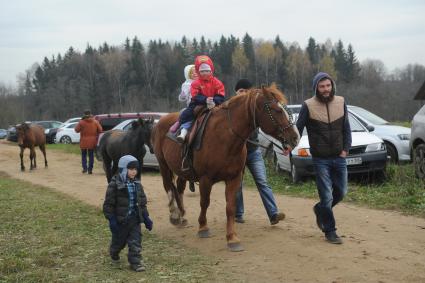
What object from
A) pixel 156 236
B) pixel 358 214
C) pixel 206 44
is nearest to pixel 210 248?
pixel 156 236

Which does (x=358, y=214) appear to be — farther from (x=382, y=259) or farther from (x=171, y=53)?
(x=171, y=53)

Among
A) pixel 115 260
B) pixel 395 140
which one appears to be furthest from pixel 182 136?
pixel 395 140

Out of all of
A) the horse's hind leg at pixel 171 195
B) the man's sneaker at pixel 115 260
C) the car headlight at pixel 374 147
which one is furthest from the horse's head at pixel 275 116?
the car headlight at pixel 374 147

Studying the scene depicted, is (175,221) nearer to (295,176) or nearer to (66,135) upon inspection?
(295,176)

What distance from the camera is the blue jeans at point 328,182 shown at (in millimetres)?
6609

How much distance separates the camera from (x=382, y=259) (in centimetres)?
589

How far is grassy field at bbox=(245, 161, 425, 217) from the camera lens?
29.8ft

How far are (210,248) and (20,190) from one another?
330 inches

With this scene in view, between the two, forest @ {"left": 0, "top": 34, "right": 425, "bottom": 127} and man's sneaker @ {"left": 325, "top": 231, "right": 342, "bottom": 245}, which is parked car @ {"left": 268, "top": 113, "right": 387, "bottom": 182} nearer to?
man's sneaker @ {"left": 325, "top": 231, "right": 342, "bottom": 245}

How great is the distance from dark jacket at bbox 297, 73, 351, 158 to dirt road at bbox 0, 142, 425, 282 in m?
1.21

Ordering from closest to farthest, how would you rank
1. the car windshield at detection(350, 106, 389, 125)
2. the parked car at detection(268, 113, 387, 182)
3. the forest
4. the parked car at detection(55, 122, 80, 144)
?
the parked car at detection(268, 113, 387, 182) → the car windshield at detection(350, 106, 389, 125) → the parked car at detection(55, 122, 80, 144) → the forest

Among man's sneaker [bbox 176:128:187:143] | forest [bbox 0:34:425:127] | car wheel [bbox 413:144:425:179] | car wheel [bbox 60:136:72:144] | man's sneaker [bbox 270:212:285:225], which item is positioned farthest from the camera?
forest [bbox 0:34:425:127]

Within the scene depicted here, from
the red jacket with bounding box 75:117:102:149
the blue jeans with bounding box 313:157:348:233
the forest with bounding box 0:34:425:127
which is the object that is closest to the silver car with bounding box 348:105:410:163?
the blue jeans with bounding box 313:157:348:233

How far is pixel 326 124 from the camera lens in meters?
6.55
